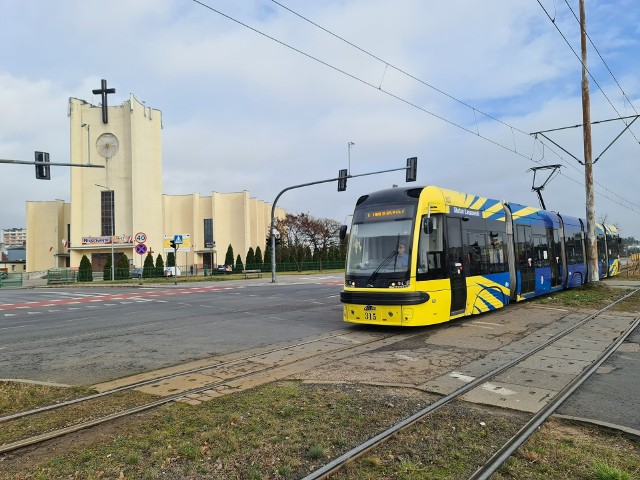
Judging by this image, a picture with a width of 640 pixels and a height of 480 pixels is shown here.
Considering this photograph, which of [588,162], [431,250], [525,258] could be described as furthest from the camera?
[588,162]

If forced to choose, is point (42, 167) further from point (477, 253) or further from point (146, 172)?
point (146, 172)

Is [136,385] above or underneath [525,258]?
underneath

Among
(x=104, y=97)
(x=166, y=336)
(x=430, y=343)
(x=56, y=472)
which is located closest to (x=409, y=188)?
(x=430, y=343)

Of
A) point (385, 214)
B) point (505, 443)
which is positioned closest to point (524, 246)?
point (385, 214)

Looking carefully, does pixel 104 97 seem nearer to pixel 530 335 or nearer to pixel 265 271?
pixel 265 271

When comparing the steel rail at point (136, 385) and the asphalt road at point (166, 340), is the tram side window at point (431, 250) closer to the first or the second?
the asphalt road at point (166, 340)

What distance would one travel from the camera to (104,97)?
6425 cm

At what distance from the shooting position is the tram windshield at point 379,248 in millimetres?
10523

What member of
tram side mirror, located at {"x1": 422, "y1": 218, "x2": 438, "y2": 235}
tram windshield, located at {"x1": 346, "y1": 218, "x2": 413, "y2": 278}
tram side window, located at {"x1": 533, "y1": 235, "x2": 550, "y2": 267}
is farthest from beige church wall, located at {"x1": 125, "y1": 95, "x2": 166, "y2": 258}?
tram side mirror, located at {"x1": 422, "y1": 218, "x2": 438, "y2": 235}

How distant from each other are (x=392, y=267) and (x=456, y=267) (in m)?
1.86

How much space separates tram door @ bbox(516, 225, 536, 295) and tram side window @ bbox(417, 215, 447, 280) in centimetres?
513

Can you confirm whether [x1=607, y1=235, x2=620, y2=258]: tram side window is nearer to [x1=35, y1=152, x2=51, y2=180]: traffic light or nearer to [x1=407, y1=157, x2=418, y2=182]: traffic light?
[x1=407, y1=157, x2=418, y2=182]: traffic light

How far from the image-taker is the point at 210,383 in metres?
6.64

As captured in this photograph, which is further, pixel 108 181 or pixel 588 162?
pixel 108 181
